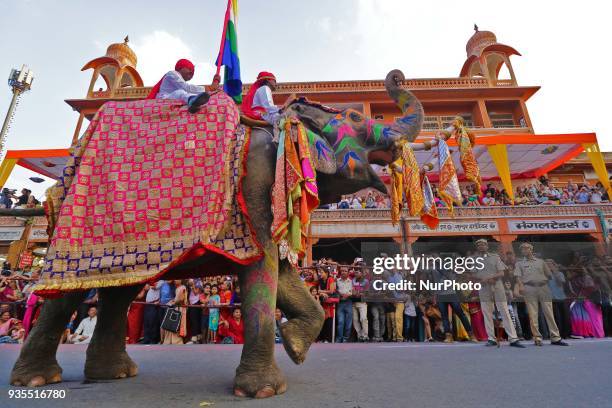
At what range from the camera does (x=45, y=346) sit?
7.99 ft

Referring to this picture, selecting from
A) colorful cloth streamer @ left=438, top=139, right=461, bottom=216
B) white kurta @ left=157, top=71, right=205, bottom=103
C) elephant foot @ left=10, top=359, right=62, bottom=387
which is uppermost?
white kurta @ left=157, top=71, right=205, bottom=103

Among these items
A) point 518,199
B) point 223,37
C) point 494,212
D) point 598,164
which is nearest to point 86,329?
point 223,37

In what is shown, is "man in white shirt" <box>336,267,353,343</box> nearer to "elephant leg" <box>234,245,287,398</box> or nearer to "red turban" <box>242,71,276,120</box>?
"red turban" <box>242,71,276,120</box>

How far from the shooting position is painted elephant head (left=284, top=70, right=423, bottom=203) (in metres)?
2.84

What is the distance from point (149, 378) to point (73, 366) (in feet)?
3.85

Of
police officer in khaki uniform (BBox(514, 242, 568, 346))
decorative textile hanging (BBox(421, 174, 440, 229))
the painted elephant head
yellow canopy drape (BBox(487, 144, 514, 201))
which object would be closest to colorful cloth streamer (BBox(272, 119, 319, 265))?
the painted elephant head

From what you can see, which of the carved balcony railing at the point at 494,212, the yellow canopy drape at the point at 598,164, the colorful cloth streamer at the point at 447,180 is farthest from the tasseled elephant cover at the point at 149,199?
the yellow canopy drape at the point at 598,164

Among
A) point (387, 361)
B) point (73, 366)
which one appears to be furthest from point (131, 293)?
point (387, 361)

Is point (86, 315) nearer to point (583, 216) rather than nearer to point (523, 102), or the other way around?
point (583, 216)

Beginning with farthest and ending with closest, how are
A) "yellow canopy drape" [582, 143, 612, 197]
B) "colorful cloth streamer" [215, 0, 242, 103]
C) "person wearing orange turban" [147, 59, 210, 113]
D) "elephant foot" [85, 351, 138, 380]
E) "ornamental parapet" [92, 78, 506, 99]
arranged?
"ornamental parapet" [92, 78, 506, 99]
"yellow canopy drape" [582, 143, 612, 197]
"colorful cloth streamer" [215, 0, 242, 103]
"person wearing orange turban" [147, 59, 210, 113]
"elephant foot" [85, 351, 138, 380]

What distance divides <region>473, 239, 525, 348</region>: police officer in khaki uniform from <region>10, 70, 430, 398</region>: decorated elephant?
12.6ft

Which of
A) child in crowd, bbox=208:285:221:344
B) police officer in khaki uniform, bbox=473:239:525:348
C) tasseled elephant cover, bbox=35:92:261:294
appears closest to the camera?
tasseled elephant cover, bbox=35:92:261:294

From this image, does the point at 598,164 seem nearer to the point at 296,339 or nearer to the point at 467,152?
the point at 467,152

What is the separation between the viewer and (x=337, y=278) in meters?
8.44
